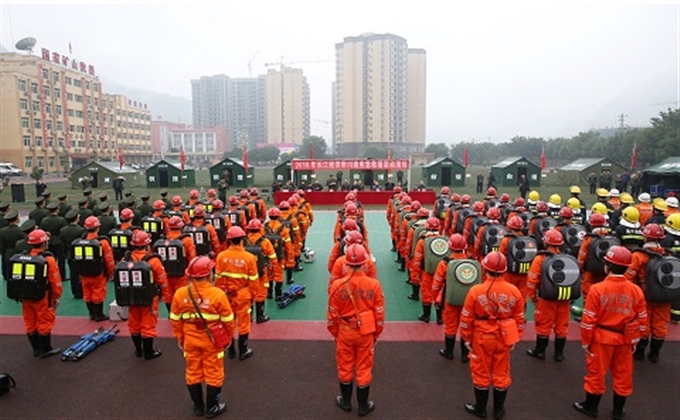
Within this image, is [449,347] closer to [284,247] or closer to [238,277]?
[238,277]

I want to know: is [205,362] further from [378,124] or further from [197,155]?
[197,155]

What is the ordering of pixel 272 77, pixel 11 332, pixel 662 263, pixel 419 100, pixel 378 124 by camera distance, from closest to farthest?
1. pixel 662 263
2. pixel 11 332
3. pixel 378 124
4. pixel 419 100
5. pixel 272 77

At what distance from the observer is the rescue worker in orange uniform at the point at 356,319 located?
491cm

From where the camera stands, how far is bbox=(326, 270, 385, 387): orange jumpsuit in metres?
4.91

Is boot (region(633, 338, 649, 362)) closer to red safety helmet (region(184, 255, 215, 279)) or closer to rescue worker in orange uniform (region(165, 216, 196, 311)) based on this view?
red safety helmet (region(184, 255, 215, 279))

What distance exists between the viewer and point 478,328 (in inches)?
188

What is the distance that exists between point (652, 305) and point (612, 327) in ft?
6.44

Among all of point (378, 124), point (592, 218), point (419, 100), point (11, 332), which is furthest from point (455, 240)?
point (419, 100)

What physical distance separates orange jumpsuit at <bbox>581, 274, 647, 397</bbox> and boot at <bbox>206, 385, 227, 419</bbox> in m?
4.12

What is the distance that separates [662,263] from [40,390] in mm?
8200

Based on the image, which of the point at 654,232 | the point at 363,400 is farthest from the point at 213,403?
the point at 654,232

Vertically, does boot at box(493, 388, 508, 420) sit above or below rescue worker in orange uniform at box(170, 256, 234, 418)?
below

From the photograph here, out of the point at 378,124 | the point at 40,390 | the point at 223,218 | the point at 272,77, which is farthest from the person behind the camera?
the point at 272,77

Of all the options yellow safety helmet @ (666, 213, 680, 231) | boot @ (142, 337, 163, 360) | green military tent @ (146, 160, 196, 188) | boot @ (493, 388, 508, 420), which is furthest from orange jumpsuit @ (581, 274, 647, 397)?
green military tent @ (146, 160, 196, 188)
